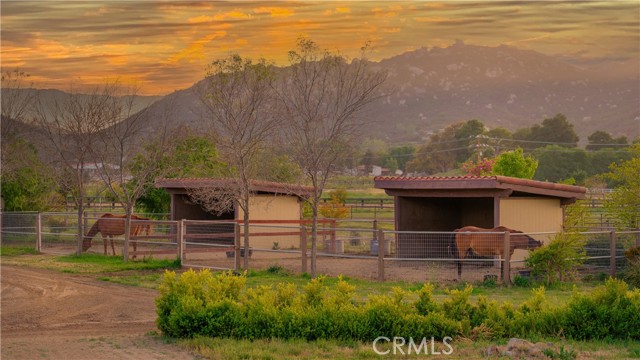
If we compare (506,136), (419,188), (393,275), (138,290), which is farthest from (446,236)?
(506,136)

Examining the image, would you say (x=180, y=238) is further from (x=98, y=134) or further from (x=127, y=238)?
(x=98, y=134)

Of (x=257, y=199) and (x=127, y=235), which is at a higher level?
(x=257, y=199)

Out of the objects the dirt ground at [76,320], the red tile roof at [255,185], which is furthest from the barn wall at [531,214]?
the dirt ground at [76,320]

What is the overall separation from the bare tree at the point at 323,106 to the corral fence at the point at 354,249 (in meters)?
1.76

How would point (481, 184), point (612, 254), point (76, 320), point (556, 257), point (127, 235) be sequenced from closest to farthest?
point (76, 320)
point (556, 257)
point (612, 254)
point (481, 184)
point (127, 235)

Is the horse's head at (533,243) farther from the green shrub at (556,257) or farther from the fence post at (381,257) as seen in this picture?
the fence post at (381,257)

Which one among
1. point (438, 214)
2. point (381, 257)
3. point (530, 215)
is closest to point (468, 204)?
point (438, 214)

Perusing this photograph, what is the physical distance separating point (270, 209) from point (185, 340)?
16.8 meters

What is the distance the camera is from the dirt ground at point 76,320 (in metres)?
12.3

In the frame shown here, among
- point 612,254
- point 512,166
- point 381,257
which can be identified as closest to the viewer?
point 381,257

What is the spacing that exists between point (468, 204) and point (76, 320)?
16.0 meters

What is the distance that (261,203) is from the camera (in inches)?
1148

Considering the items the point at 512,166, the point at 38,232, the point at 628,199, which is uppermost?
the point at 512,166

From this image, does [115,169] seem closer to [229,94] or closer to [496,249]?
[229,94]
